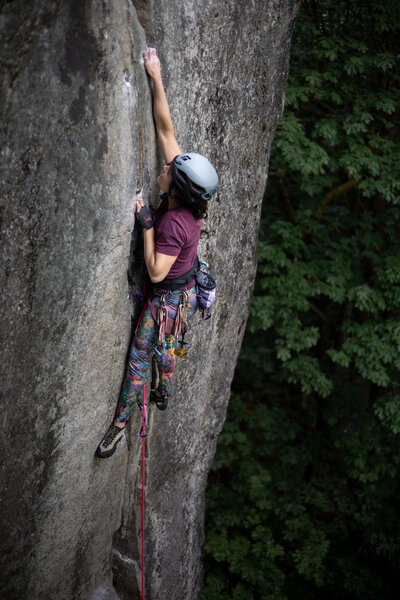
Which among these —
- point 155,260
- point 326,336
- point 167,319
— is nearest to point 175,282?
point 167,319

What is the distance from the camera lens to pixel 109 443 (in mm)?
4312

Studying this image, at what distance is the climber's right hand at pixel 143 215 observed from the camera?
3609 mm

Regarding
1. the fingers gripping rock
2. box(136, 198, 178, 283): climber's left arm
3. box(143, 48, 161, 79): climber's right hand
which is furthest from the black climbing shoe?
box(143, 48, 161, 79): climber's right hand

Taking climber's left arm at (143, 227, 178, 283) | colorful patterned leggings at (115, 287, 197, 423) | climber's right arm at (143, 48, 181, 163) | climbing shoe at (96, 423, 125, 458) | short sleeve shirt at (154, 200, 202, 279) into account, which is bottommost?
climbing shoe at (96, 423, 125, 458)

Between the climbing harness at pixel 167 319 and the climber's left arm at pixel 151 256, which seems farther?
the climbing harness at pixel 167 319

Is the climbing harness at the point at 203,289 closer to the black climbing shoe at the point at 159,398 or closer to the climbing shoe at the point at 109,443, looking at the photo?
the black climbing shoe at the point at 159,398

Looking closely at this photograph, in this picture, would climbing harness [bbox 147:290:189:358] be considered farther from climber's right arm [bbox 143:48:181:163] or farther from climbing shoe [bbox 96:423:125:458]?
climber's right arm [bbox 143:48:181:163]

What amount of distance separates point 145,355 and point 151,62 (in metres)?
2.12

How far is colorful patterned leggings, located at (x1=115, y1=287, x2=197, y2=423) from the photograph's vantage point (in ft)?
13.3

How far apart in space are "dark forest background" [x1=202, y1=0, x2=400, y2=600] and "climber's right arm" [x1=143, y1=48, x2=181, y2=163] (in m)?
3.71

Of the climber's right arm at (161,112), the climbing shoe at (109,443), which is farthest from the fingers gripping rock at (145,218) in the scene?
the climbing shoe at (109,443)

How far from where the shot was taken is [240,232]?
525 cm

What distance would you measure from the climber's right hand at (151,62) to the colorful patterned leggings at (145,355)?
1.53 metres

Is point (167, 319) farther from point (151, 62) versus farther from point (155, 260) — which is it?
point (151, 62)
